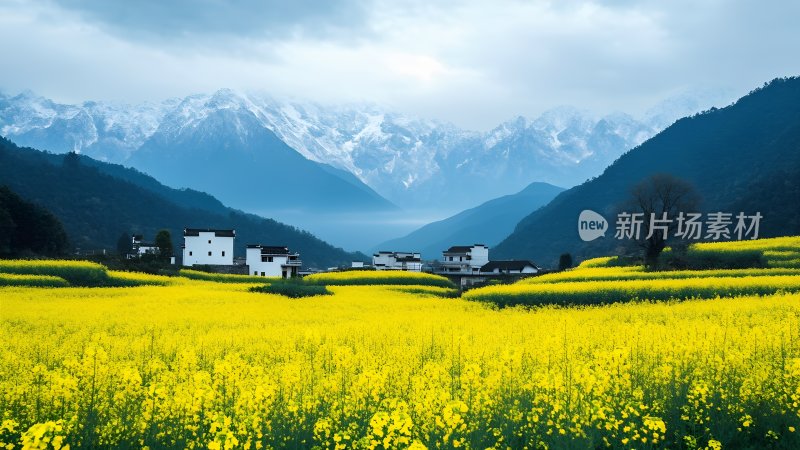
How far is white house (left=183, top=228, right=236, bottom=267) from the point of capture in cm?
8694

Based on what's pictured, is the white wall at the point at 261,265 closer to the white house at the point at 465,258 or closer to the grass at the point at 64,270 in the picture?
the white house at the point at 465,258

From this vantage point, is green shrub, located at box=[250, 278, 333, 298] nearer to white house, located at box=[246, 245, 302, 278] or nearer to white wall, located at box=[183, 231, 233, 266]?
white wall, located at box=[183, 231, 233, 266]

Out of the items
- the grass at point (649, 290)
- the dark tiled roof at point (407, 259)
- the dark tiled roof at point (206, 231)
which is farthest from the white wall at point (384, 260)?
the grass at point (649, 290)

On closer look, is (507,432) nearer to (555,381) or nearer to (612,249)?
(555,381)

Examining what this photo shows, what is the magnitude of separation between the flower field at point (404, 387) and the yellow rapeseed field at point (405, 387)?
0.04 metres

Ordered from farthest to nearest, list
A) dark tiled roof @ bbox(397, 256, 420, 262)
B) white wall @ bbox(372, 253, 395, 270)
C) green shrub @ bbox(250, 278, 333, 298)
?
dark tiled roof @ bbox(397, 256, 420, 262) < white wall @ bbox(372, 253, 395, 270) < green shrub @ bbox(250, 278, 333, 298)

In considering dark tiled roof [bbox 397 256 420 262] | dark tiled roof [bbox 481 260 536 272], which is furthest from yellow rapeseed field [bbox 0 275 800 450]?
dark tiled roof [bbox 397 256 420 262]

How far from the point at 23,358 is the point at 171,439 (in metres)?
7.10

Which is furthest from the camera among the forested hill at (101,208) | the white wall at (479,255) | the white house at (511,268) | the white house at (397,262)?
the forested hill at (101,208)

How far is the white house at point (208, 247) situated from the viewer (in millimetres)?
86938

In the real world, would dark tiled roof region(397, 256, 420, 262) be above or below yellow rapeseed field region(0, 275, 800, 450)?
above

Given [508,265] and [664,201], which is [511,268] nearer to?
[508,265]

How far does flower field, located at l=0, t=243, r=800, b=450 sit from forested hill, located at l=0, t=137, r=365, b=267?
10078 centimetres

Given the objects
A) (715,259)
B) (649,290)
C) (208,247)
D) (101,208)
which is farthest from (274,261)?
(649,290)
